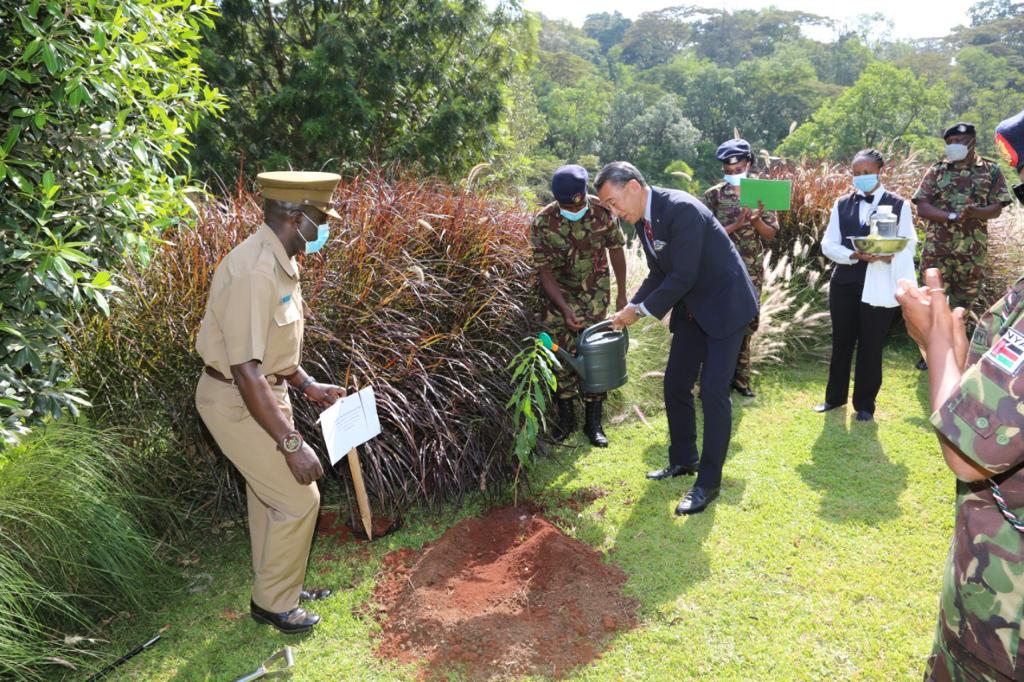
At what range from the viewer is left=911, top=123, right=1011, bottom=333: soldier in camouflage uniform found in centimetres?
654

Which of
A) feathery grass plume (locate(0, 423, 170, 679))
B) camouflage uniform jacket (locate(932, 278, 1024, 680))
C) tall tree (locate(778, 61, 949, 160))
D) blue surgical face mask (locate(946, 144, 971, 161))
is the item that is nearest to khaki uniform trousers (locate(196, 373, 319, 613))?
feathery grass plume (locate(0, 423, 170, 679))

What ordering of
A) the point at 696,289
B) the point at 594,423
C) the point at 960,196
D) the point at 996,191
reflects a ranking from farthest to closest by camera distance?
the point at 960,196, the point at 996,191, the point at 594,423, the point at 696,289

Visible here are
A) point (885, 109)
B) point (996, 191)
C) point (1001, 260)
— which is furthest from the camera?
point (885, 109)

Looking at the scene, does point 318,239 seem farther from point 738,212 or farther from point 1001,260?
point 1001,260

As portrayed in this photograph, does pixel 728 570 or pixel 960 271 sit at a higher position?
pixel 960 271

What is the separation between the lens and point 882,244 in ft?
16.4

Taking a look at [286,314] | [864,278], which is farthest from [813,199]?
[286,314]

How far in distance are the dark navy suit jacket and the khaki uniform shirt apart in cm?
218

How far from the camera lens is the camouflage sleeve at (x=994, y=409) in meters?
1.54

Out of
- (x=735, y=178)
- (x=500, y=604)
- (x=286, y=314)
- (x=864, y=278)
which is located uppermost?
(x=735, y=178)

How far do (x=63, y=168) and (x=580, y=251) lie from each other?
333 centimetres

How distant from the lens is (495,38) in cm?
1162

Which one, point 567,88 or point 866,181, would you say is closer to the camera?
point 866,181

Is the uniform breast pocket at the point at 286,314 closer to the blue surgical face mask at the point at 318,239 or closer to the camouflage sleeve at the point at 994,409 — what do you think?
the blue surgical face mask at the point at 318,239
